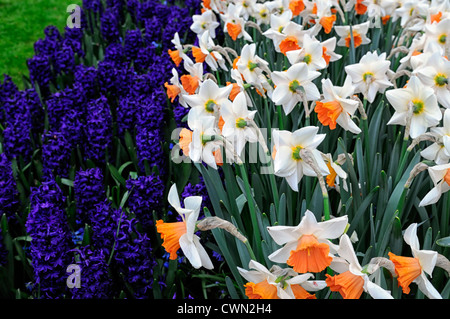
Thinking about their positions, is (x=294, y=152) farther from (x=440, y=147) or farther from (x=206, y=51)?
(x=206, y=51)

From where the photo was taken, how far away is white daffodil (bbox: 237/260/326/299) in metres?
1.08

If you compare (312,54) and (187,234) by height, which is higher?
(312,54)

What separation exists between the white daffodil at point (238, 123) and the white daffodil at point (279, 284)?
1.49 feet

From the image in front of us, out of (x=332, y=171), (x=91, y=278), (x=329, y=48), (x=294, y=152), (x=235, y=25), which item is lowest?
(x=91, y=278)

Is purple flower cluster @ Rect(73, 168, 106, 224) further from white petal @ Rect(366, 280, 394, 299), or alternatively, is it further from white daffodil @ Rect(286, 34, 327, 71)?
white petal @ Rect(366, 280, 394, 299)

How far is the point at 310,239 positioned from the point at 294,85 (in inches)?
30.4

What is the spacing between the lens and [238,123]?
142 centimetres

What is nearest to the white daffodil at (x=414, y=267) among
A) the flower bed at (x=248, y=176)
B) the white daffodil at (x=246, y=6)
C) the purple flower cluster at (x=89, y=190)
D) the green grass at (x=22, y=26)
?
the flower bed at (x=248, y=176)

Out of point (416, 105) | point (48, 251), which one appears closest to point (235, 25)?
point (416, 105)

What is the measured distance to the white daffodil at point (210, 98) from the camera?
158 centimetres

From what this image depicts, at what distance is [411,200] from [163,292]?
98 cm

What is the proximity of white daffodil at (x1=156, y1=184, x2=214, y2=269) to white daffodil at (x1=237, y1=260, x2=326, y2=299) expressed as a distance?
0.42 feet

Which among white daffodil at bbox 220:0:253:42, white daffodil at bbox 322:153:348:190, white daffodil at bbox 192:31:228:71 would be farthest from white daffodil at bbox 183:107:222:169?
white daffodil at bbox 220:0:253:42

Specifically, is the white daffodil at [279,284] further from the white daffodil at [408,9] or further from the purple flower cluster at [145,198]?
the white daffodil at [408,9]
